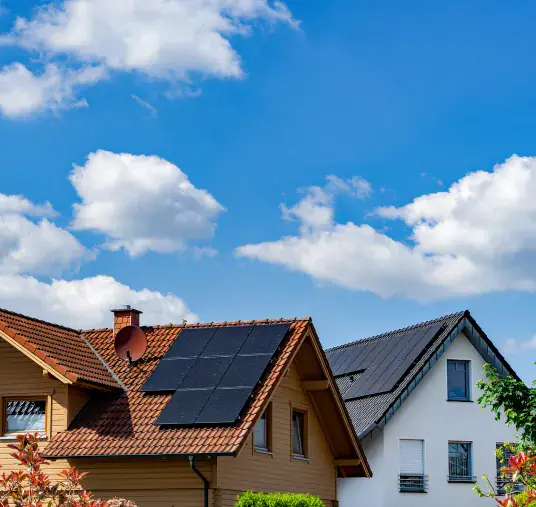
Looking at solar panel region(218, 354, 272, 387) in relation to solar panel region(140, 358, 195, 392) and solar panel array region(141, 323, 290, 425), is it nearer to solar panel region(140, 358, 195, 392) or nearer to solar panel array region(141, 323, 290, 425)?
solar panel array region(141, 323, 290, 425)

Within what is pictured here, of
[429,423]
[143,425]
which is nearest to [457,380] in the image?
[429,423]

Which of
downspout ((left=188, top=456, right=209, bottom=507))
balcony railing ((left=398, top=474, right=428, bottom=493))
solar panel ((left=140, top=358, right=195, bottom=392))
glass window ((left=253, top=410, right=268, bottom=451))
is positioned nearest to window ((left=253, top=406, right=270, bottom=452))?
glass window ((left=253, top=410, right=268, bottom=451))

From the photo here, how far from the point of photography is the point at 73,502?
28.8 feet

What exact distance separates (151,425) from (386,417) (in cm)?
1348

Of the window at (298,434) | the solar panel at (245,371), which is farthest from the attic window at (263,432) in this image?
the window at (298,434)

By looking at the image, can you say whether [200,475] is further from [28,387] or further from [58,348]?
[58,348]

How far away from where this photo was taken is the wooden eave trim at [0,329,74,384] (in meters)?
22.8

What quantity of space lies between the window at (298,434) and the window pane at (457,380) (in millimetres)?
11350

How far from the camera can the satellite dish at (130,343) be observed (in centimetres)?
2558

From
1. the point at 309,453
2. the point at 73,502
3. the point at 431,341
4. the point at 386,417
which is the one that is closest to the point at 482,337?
the point at 431,341

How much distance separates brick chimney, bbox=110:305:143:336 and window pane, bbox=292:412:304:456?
4.83 m

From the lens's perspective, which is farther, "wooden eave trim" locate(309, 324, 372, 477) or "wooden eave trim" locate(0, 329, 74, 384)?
"wooden eave trim" locate(309, 324, 372, 477)

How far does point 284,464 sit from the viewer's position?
2491cm

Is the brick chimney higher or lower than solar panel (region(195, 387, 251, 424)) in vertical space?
higher
